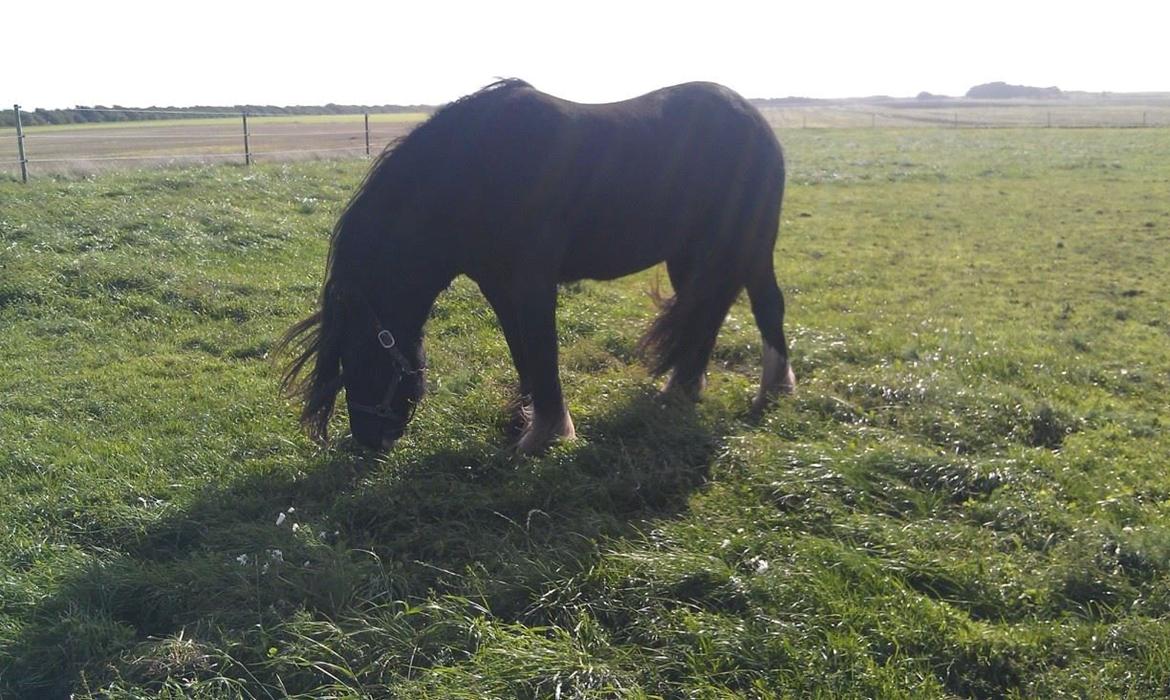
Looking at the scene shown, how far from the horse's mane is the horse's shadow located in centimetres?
34

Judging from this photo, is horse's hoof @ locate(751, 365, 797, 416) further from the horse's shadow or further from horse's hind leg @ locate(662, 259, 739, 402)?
the horse's shadow

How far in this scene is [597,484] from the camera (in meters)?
4.32

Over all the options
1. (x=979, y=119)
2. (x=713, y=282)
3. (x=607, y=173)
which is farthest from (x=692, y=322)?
(x=979, y=119)

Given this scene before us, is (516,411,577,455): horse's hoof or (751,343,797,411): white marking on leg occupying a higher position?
(751,343,797,411): white marking on leg

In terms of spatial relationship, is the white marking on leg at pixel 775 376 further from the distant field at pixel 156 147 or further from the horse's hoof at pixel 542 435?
the distant field at pixel 156 147

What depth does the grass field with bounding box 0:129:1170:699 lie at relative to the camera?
9.76 feet

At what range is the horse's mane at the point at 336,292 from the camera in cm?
445

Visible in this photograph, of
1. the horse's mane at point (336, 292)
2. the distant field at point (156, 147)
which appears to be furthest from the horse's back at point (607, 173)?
the distant field at point (156, 147)

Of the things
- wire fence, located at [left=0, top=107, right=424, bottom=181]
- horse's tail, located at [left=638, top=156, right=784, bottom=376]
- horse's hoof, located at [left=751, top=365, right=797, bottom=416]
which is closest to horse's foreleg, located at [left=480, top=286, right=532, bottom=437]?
horse's tail, located at [left=638, top=156, right=784, bottom=376]

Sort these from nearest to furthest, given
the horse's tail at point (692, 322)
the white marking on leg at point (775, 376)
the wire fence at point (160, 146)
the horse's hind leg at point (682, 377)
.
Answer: the horse's tail at point (692, 322), the horse's hind leg at point (682, 377), the white marking on leg at point (775, 376), the wire fence at point (160, 146)

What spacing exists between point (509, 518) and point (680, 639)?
1.17m

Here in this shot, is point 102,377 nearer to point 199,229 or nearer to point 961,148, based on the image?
point 199,229

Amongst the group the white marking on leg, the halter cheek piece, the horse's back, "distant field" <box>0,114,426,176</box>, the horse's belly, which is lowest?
the white marking on leg

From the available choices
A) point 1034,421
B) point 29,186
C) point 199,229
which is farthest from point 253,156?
point 1034,421
